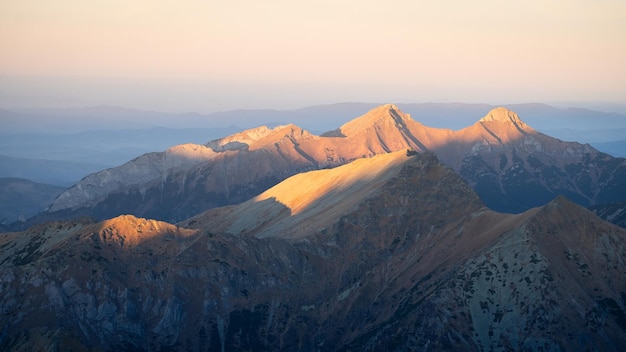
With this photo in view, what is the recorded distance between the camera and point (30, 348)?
188 meters

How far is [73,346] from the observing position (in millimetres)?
186125

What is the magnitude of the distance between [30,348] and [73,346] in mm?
9616
